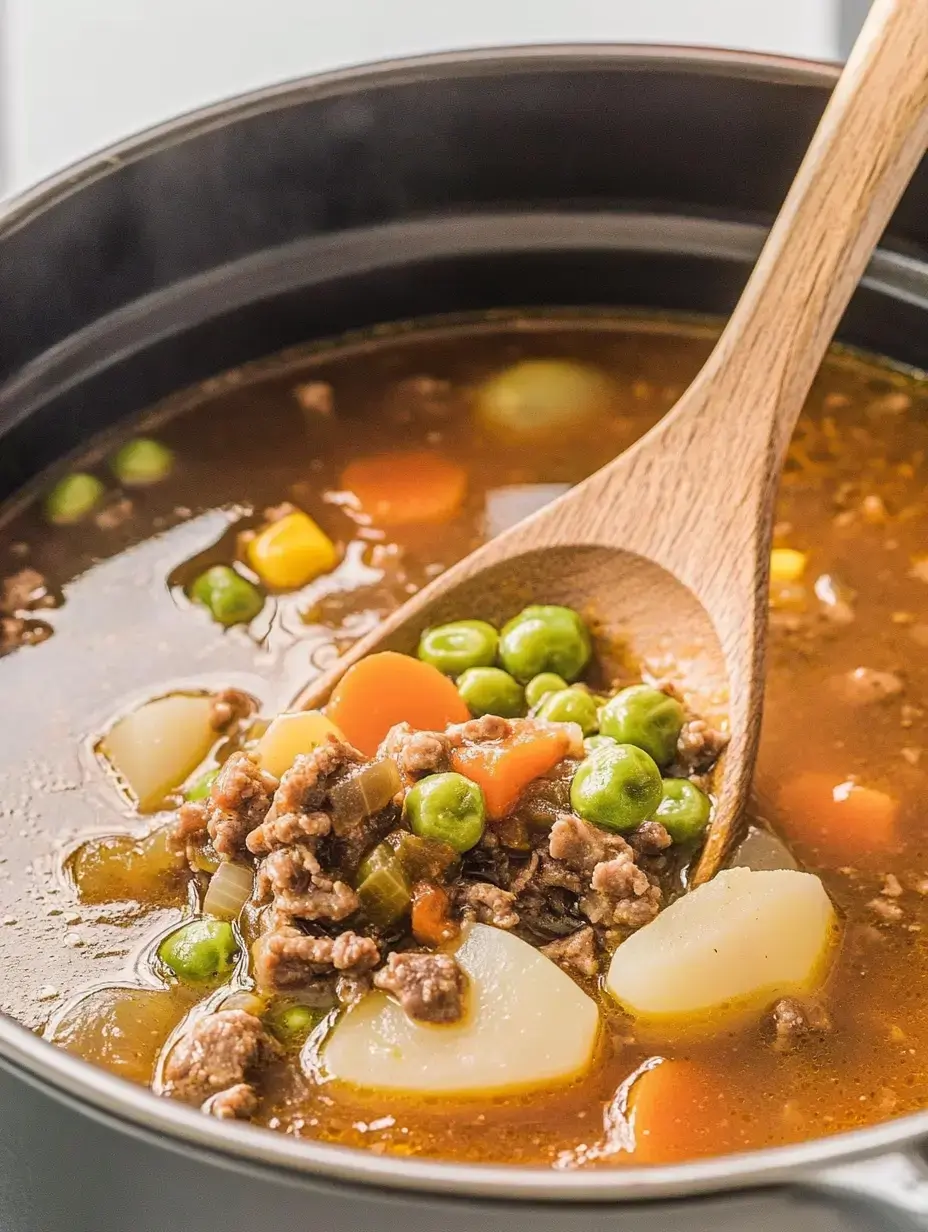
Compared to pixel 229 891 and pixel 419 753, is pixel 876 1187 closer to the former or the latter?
pixel 419 753

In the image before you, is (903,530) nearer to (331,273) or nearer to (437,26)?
(331,273)

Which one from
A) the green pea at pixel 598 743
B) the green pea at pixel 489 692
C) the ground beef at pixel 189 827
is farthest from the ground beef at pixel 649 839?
the ground beef at pixel 189 827

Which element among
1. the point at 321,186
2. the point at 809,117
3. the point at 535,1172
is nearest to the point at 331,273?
the point at 321,186

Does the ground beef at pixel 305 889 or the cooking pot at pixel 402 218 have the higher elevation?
the cooking pot at pixel 402 218

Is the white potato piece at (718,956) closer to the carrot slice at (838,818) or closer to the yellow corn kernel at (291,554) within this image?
the carrot slice at (838,818)

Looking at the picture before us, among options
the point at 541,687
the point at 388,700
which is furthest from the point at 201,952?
the point at 541,687
